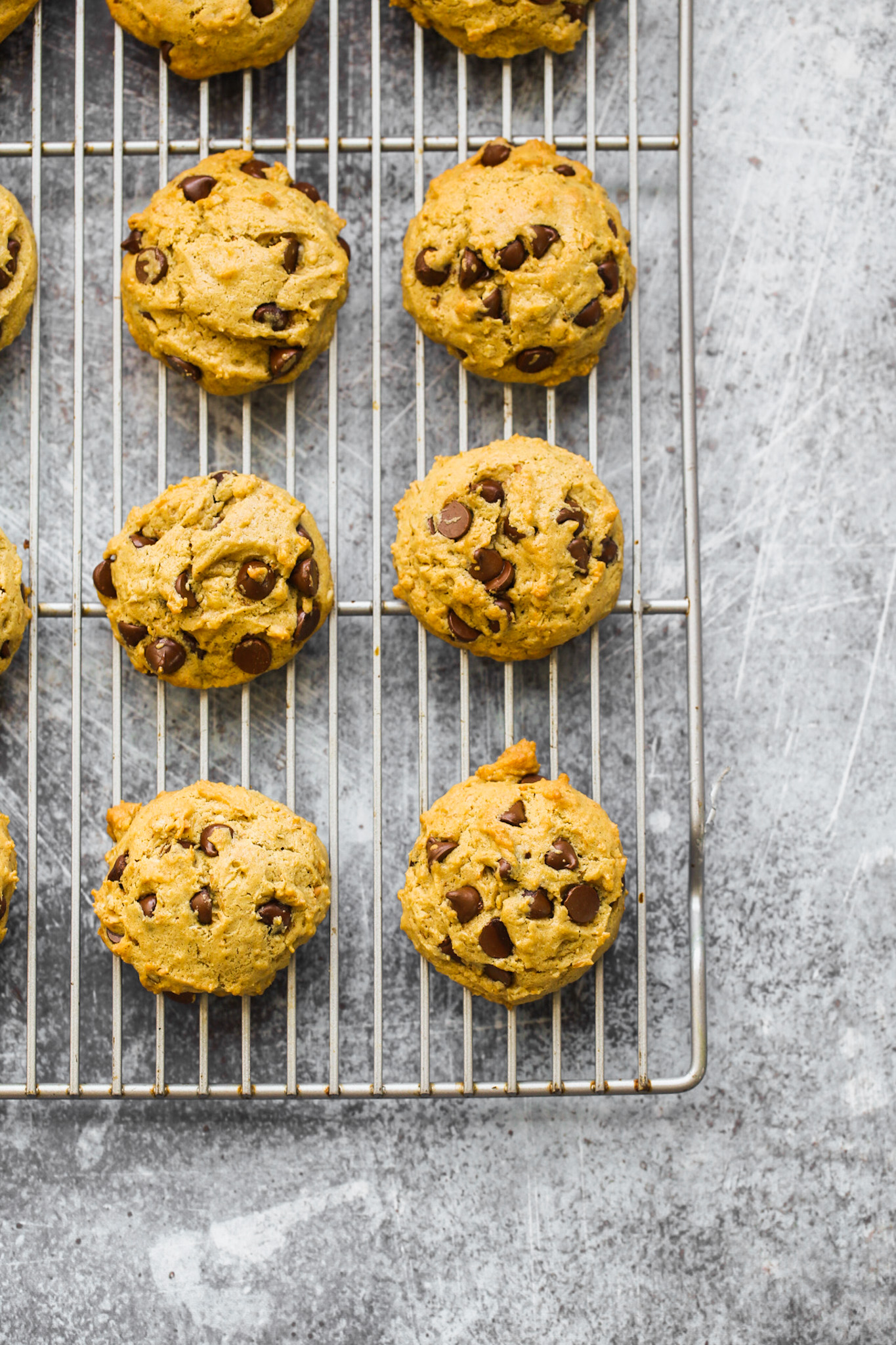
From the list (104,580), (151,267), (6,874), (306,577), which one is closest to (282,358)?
(151,267)

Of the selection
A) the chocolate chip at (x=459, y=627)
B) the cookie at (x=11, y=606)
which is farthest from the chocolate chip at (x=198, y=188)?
the chocolate chip at (x=459, y=627)

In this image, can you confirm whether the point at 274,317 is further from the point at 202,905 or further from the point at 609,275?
the point at 202,905

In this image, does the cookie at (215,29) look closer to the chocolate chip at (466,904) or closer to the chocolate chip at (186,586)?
the chocolate chip at (186,586)

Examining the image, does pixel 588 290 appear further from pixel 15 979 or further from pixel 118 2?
pixel 15 979

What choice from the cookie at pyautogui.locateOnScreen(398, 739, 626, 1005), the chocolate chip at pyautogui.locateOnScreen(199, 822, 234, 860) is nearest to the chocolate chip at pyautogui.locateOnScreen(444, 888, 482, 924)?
the cookie at pyautogui.locateOnScreen(398, 739, 626, 1005)

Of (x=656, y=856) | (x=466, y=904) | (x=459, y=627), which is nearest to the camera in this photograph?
(x=466, y=904)

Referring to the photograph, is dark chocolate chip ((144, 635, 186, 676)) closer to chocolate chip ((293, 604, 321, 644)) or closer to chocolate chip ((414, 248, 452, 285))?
chocolate chip ((293, 604, 321, 644))

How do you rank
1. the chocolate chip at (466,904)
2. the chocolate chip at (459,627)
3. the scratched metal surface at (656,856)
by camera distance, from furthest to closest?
1. the scratched metal surface at (656,856)
2. the chocolate chip at (459,627)
3. the chocolate chip at (466,904)
